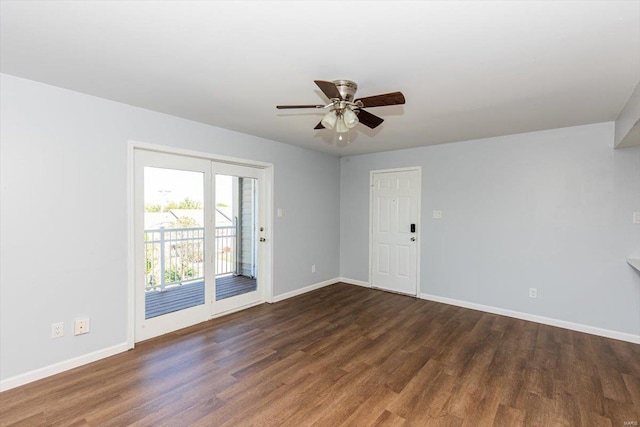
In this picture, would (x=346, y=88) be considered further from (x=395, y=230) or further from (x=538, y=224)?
(x=395, y=230)

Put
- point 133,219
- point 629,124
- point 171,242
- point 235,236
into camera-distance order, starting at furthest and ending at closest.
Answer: point 235,236, point 171,242, point 133,219, point 629,124

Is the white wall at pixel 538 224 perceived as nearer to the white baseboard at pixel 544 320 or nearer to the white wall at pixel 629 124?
the white baseboard at pixel 544 320

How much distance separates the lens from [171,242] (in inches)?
138

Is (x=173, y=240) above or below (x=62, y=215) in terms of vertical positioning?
below

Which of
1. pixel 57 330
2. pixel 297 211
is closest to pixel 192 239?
pixel 57 330

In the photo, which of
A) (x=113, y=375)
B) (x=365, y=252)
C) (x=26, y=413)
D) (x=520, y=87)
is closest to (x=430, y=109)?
(x=520, y=87)

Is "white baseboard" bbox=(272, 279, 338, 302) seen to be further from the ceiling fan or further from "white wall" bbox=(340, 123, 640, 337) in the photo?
the ceiling fan

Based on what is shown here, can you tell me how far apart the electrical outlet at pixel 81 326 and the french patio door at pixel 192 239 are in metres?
0.44

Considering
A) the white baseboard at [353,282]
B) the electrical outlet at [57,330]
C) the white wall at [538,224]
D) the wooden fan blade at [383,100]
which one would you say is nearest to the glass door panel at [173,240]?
the electrical outlet at [57,330]

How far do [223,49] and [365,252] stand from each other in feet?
13.9

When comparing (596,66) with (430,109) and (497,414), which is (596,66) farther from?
(497,414)

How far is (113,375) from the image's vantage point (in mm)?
2568

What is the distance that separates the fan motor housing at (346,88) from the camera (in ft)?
7.60

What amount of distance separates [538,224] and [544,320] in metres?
1.19
